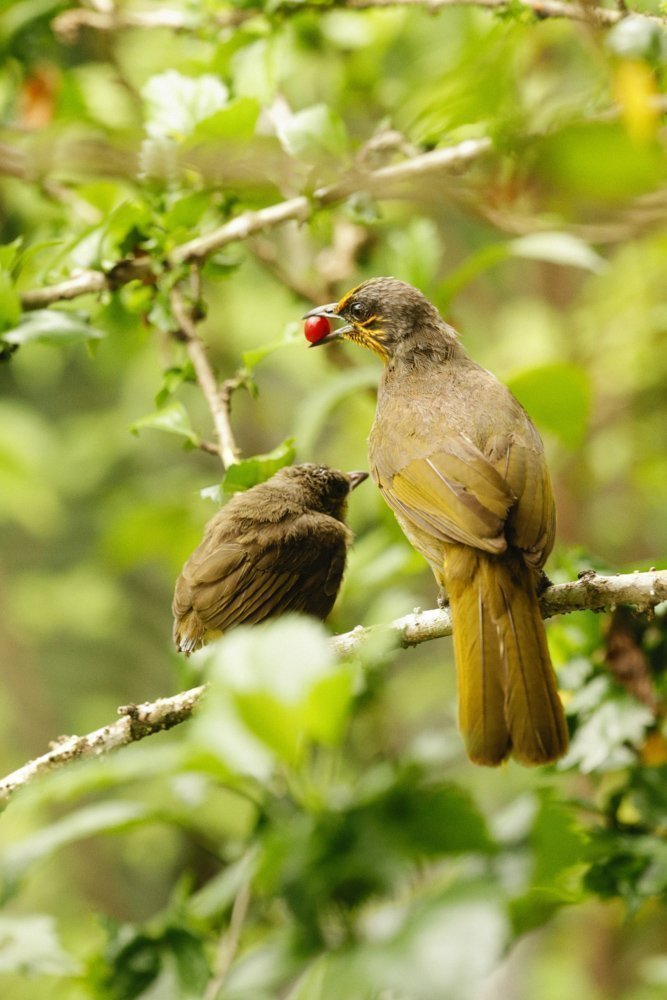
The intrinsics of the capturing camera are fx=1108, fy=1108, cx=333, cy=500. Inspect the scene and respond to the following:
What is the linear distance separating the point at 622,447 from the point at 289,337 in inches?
135

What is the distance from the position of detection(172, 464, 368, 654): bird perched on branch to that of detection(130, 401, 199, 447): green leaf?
0.97 ft

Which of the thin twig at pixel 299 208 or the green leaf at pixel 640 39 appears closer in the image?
the green leaf at pixel 640 39

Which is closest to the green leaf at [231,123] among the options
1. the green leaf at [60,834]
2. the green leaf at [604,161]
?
the green leaf at [604,161]

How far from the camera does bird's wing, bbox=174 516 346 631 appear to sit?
3.04 m

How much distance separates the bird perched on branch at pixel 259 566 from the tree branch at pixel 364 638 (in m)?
0.48

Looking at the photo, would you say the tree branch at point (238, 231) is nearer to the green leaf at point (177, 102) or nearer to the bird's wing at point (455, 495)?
the green leaf at point (177, 102)

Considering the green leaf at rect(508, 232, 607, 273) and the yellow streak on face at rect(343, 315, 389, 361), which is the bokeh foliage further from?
the yellow streak on face at rect(343, 315, 389, 361)

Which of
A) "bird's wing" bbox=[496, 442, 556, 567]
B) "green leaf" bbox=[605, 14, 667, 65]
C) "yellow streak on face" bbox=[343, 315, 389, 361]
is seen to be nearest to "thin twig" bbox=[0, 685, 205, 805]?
"bird's wing" bbox=[496, 442, 556, 567]

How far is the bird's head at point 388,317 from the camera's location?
362 cm

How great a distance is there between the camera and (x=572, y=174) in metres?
1.46

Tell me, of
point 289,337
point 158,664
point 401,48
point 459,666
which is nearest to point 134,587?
point 158,664

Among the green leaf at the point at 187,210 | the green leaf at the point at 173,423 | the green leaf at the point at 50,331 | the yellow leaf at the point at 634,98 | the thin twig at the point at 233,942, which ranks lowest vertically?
the thin twig at the point at 233,942

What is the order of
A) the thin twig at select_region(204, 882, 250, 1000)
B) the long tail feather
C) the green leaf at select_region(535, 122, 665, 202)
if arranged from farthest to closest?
the long tail feather < the thin twig at select_region(204, 882, 250, 1000) < the green leaf at select_region(535, 122, 665, 202)

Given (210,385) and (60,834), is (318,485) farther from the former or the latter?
(60,834)
